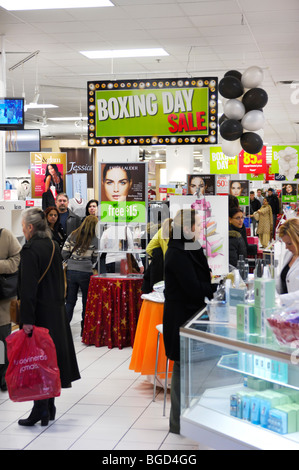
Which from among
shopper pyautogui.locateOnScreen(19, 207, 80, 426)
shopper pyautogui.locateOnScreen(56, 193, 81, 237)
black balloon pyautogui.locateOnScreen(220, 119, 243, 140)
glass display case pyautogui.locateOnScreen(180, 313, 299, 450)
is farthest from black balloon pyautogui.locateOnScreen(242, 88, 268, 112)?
glass display case pyautogui.locateOnScreen(180, 313, 299, 450)

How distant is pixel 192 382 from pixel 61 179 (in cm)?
1080

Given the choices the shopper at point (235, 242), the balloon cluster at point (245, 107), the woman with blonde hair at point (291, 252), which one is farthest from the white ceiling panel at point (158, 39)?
the woman with blonde hair at point (291, 252)

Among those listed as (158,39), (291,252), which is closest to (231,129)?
(158,39)

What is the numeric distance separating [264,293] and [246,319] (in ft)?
0.58

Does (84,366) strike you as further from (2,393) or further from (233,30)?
(233,30)

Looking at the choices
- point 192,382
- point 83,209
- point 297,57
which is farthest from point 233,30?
point 192,382

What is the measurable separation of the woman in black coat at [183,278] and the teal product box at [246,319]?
30.2 inches

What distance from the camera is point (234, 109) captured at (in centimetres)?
807

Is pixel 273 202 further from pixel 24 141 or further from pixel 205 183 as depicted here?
pixel 24 141

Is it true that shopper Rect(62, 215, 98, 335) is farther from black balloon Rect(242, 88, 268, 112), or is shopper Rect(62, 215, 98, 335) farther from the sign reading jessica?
black balloon Rect(242, 88, 268, 112)

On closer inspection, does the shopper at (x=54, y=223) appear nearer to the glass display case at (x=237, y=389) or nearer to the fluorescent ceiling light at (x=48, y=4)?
the fluorescent ceiling light at (x=48, y=4)

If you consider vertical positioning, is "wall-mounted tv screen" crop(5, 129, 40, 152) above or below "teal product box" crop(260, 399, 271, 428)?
above

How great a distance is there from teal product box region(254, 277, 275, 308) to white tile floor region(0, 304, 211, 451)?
4.69ft

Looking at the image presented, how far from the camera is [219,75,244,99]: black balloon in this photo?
26.3 ft
